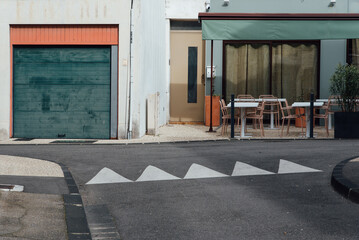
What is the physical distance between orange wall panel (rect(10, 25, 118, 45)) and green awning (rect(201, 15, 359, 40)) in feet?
8.61

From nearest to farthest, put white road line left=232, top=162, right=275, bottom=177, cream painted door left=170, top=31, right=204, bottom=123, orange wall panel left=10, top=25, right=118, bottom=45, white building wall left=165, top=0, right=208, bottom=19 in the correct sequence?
white road line left=232, top=162, right=275, bottom=177, orange wall panel left=10, top=25, right=118, bottom=45, white building wall left=165, top=0, right=208, bottom=19, cream painted door left=170, top=31, right=204, bottom=123

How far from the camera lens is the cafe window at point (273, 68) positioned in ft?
63.7

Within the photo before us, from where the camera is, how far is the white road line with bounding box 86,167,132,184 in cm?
789

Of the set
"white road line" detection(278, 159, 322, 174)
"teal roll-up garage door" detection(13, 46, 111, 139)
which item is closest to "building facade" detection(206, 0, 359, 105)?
"teal roll-up garage door" detection(13, 46, 111, 139)

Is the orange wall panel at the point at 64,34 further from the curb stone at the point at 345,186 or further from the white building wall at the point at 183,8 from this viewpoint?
the curb stone at the point at 345,186

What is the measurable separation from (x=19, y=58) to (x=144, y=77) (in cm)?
334

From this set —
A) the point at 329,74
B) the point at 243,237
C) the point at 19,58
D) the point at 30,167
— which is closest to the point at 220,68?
the point at 329,74

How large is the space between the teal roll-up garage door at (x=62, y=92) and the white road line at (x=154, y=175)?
21.9 feet

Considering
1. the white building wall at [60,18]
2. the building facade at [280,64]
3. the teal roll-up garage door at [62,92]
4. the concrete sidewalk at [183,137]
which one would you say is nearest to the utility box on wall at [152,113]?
the concrete sidewalk at [183,137]

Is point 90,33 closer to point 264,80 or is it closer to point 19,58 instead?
point 19,58

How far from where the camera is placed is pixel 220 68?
19.5 meters

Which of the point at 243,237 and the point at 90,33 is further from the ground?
→ the point at 90,33

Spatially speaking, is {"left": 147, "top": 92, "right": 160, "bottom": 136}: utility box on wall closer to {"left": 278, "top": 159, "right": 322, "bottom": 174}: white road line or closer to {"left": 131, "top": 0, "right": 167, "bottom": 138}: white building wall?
{"left": 131, "top": 0, "right": 167, "bottom": 138}: white building wall

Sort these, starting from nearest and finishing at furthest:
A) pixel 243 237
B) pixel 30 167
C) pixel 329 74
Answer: pixel 243 237 → pixel 30 167 → pixel 329 74
